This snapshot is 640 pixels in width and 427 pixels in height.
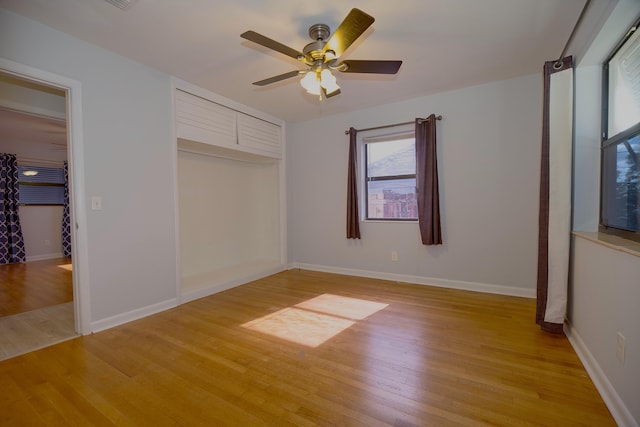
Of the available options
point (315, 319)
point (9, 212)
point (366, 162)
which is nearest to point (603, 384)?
point (315, 319)

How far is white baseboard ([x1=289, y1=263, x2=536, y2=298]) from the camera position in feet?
10.5

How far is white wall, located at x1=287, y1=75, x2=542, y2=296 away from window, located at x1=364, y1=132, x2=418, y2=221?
220mm

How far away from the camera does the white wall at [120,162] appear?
2.22 meters

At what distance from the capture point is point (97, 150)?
2.45 m

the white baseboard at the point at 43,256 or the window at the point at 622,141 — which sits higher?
the window at the point at 622,141

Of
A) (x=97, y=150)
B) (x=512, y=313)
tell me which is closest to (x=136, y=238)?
(x=97, y=150)

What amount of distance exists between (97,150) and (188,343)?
71.4 inches

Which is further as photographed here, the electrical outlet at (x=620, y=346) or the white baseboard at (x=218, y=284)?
the white baseboard at (x=218, y=284)

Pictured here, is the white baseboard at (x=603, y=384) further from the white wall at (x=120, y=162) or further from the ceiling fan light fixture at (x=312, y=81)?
the white wall at (x=120, y=162)

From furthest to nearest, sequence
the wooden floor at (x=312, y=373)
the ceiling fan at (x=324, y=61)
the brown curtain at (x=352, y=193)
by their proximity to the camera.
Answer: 1. the brown curtain at (x=352, y=193)
2. the ceiling fan at (x=324, y=61)
3. the wooden floor at (x=312, y=373)

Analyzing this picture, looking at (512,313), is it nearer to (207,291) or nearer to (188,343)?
(188,343)

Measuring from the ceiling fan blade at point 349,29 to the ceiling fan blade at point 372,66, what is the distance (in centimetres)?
19

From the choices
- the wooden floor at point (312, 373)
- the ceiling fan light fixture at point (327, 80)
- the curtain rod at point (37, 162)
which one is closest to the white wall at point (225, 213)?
the wooden floor at point (312, 373)

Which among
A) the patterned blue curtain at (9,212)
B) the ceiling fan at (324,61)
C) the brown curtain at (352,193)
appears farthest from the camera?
the patterned blue curtain at (9,212)
